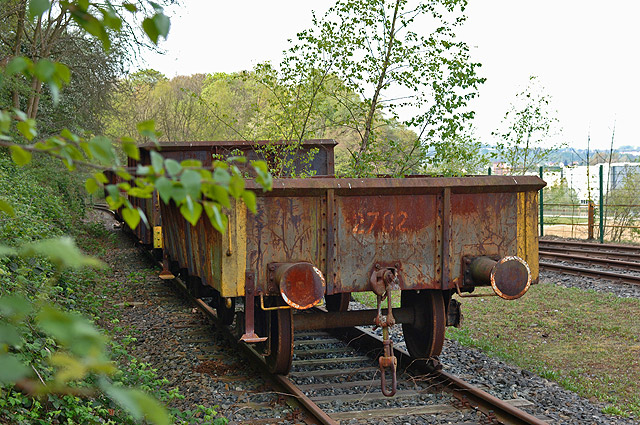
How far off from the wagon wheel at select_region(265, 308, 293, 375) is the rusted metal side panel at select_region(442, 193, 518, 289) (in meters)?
1.61

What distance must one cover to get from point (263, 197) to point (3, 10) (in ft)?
43.8

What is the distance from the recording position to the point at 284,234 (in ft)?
19.2

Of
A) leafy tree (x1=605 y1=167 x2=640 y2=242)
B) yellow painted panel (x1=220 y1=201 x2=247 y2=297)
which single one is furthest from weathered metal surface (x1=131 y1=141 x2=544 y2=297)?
leafy tree (x1=605 y1=167 x2=640 y2=242)

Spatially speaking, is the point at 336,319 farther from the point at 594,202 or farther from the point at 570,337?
the point at 594,202

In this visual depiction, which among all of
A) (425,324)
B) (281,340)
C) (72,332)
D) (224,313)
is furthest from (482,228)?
(72,332)

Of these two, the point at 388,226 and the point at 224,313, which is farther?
the point at 224,313

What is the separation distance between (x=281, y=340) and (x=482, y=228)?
2.29 meters

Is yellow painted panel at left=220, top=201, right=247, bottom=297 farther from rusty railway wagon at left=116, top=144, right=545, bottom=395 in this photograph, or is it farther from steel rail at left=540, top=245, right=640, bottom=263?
steel rail at left=540, top=245, right=640, bottom=263

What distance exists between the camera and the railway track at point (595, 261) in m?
13.4

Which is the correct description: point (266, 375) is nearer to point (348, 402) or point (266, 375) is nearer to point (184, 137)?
point (348, 402)

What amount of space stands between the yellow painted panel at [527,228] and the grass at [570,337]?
4.58ft

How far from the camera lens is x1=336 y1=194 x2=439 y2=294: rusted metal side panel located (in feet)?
19.6

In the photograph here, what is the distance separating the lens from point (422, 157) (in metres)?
8.98

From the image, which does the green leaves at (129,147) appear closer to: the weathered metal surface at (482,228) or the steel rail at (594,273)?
the weathered metal surface at (482,228)
